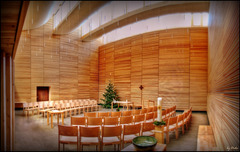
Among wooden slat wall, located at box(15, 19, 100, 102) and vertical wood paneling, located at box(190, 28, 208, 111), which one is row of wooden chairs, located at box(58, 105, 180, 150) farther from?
wooden slat wall, located at box(15, 19, 100, 102)

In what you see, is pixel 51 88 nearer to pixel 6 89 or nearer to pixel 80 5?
pixel 80 5

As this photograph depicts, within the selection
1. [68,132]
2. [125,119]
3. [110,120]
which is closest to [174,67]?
[125,119]

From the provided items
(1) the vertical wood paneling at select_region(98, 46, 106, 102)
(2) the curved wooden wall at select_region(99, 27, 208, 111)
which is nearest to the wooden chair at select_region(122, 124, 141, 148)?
(2) the curved wooden wall at select_region(99, 27, 208, 111)

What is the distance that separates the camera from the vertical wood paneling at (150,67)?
11480 mm

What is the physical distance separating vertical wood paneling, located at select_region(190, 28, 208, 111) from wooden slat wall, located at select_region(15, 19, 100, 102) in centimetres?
796

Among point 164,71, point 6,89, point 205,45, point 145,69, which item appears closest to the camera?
point 6,89

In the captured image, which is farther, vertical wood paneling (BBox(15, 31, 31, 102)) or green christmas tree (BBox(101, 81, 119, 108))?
green christmas tree (BBox(101, 81, 119, 108))

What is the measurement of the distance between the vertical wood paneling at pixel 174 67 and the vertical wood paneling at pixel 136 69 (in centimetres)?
161

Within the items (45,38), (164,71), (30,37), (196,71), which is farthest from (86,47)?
(196,71)

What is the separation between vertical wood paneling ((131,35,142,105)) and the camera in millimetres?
12203

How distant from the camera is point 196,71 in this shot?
10.5 m

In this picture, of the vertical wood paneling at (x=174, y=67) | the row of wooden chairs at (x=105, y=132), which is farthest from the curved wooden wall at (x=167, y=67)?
the row of wooden chairs at (x=105, y=132)

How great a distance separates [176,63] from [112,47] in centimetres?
558

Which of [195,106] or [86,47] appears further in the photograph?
[86,47]
